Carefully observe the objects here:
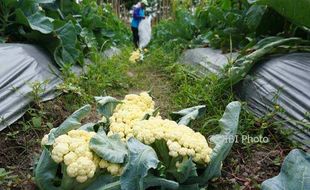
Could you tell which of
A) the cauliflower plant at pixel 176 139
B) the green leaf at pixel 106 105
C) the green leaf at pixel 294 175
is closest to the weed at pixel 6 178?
the green leaf at pixel 106 105

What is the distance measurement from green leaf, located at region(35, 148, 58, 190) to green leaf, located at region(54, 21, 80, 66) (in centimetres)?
198

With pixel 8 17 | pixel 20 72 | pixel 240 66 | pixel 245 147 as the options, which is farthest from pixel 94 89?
pixel 245 147

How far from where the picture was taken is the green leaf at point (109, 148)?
164cm

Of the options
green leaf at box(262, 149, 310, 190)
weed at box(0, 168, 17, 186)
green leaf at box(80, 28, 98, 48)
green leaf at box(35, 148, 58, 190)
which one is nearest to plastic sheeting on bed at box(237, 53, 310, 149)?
green leaf at box(262, 149, 310, 190)

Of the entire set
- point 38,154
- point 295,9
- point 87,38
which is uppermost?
point 295,9

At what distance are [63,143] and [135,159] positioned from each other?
35 centimetres

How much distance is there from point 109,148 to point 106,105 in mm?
472

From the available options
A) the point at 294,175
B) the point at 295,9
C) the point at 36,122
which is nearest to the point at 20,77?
the point at 36,122

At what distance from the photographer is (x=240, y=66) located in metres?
2.82

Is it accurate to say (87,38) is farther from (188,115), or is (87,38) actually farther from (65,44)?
(188,115)

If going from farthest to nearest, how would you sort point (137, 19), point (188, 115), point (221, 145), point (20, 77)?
1. point (137, 19)
2. point (20, 77)
3. point (188, 115)
4. point (221, 145)

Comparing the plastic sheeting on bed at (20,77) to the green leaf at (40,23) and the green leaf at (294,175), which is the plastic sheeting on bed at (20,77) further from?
the green leaf at (294,175)

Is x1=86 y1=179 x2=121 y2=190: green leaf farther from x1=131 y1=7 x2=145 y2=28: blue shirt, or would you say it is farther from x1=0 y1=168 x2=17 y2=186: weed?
x1=131 y1=7 x2=145 y2=28: blue shirt

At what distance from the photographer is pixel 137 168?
1.57 m
